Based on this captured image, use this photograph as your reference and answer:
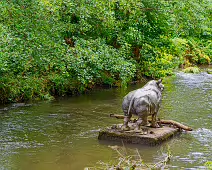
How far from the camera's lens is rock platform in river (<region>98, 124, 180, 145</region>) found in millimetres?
10602

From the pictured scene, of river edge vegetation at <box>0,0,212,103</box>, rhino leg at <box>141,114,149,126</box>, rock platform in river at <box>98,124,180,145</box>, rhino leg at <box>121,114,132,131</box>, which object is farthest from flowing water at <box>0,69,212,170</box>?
river edge vegetation at <box>0,0,212,103</box>

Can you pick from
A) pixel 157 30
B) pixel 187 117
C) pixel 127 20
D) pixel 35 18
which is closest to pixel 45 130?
pixel 187 117

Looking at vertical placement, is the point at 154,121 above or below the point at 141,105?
below

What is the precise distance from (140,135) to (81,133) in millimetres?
2024

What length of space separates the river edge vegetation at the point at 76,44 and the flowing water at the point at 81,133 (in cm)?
90

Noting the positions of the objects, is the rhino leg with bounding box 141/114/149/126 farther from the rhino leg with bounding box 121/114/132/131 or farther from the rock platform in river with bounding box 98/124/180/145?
the rhino leg with bounding box 121/114/132/131

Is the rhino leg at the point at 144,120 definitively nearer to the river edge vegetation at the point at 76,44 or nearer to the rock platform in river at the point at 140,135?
the rock platform in river at the point at 140,135

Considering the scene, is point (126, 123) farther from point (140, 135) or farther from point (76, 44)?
point (76, 44)

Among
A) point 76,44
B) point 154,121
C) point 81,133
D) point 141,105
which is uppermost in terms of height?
point 76,44

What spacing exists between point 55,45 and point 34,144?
6.97m

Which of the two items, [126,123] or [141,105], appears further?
[126,123]

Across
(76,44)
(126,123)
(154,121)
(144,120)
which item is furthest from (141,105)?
(76,44)

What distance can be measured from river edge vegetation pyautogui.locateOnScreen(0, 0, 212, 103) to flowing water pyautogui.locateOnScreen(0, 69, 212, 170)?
90 cm

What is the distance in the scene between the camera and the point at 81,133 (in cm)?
1210
